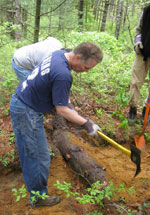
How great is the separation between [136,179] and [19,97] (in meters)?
2.39

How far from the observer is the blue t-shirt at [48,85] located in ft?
6.31

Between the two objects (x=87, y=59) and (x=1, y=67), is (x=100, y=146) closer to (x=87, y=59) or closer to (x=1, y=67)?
(x=87, y=59)

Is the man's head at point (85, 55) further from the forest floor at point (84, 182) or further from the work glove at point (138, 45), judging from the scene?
the work glove at point (138, 45)

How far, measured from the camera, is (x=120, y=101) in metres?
4.53

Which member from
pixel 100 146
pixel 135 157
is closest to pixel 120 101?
pixel 100 146

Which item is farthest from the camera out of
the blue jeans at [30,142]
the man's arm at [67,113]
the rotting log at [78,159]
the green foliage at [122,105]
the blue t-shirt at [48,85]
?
the green foliage at [122,105]

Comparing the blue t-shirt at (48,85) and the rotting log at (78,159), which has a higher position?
the blue t-shirt at (48,85)

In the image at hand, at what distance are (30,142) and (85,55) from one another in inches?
49.8

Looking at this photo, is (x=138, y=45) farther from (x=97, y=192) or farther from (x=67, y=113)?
(x=97, y=192)

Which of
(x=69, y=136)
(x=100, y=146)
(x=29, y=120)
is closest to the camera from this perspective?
(x=29, y=120)

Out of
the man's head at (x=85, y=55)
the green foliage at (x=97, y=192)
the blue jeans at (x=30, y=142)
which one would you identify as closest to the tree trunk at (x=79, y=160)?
the green foliage at (x=97, y=192)

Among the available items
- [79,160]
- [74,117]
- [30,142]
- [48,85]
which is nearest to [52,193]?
[79,160]

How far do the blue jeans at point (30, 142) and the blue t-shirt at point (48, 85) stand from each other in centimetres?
11

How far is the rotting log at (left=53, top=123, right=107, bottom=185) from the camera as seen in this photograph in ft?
9.57
